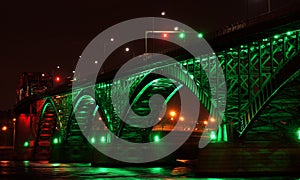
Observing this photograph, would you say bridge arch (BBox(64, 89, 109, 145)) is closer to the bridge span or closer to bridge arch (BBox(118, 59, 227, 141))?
bridge arch (BBox(118, 59, 227, 141))

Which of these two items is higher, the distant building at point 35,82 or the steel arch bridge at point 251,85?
the distant building at point 35,82

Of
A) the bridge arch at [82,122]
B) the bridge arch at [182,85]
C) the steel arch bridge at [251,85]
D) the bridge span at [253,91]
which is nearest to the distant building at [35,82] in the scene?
the bridge arch at [82,122]

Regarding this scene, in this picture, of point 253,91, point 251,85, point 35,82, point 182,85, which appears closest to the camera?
point 251,85

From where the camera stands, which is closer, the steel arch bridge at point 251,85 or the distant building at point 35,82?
the steel arch bridge at point 251,85

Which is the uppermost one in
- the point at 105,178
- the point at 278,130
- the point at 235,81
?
the point at 235,81

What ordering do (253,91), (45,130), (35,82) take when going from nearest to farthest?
(253,91), (45,130), (35,82)

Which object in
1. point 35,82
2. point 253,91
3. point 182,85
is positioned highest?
point 35,82

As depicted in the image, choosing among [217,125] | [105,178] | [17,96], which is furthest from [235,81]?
[17,96]

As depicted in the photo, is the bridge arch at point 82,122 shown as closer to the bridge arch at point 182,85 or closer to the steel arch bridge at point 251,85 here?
the steel arch bridge at point 251,85

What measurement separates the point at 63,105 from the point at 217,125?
55.7m

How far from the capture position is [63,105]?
101m

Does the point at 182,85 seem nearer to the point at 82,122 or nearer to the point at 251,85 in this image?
the point at 251,85

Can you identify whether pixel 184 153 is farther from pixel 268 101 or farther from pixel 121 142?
pixel 268 101

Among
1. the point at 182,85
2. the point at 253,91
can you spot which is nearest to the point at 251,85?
the point at 253,91
